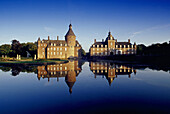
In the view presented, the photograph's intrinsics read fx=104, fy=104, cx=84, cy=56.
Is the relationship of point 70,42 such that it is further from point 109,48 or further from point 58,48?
point 109,48

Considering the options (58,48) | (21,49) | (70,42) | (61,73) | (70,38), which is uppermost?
(70,38)

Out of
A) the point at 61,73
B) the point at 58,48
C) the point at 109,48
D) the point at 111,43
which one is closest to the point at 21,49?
the point at 58,48

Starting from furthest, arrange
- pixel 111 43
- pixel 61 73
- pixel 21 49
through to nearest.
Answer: pixel 111 43 → pixel 21 49 → pixel 61 73

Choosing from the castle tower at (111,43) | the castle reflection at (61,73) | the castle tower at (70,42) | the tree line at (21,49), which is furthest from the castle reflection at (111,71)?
the tree line at (21,49)

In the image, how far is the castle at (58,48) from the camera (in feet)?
187

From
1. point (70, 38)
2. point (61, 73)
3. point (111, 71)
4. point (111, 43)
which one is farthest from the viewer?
point (111, 43)

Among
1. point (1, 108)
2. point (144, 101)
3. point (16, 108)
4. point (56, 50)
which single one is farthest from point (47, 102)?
point (56, 50)

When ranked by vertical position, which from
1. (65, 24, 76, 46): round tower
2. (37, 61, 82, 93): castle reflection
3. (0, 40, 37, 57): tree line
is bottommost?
(37, 61, 82, 93): castle reflection

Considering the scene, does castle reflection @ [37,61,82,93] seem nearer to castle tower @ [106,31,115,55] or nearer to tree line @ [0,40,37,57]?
tree line @ [0,40,37,57]

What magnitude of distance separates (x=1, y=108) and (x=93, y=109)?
394cm

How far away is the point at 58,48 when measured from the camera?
189 feet

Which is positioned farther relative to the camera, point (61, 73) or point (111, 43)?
point (111, 43)

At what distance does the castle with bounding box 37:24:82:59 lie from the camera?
56875 millimetres

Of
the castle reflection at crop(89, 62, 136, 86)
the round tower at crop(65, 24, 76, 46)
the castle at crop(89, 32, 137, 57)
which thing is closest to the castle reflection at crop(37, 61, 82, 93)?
the castle reflection at crop(89, 62, 136, 86)
